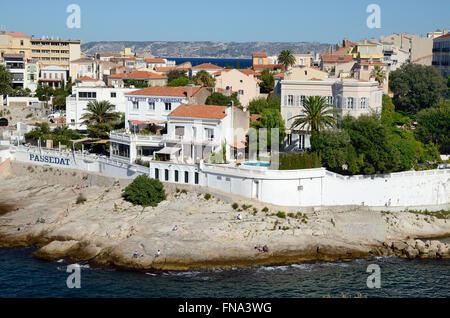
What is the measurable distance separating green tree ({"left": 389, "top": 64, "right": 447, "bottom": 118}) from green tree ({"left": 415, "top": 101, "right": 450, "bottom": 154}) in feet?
43.8

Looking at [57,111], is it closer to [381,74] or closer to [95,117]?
[95,117]

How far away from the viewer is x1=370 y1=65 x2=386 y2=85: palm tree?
238 feet

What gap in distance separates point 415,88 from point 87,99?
42567 mm

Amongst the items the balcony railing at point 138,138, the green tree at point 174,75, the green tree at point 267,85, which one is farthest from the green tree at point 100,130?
the green tree at point 174,75

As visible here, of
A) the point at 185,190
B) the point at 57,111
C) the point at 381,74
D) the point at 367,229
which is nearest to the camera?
the point at 367,229

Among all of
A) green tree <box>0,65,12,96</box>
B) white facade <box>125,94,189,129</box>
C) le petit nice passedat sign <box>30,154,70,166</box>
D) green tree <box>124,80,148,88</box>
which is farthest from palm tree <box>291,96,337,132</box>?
green tree <box>0,65,12,96</box>

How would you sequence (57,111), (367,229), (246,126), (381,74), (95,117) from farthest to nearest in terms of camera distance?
(57,111) < (381,74) < (95,117) < (246,126) < (367,229)

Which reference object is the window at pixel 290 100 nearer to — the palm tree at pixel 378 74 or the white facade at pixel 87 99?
the palm tree at pixel 378 74

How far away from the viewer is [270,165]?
1946 inches

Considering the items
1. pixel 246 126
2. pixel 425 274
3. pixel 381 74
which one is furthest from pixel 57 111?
pixel 425 274

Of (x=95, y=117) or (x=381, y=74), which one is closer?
(x=95, y=117)

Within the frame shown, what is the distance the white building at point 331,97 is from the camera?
5894cm

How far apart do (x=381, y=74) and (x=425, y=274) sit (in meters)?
38.5

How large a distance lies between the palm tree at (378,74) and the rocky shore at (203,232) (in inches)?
1027
